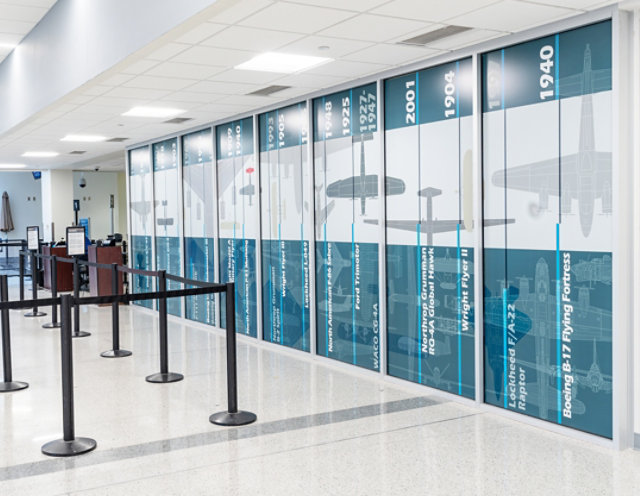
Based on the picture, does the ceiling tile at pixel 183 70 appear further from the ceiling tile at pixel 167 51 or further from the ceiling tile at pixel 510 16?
the ceiling tile at pixel 510 16

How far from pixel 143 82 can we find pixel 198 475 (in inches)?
145

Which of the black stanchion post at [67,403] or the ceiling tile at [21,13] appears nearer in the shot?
the black stanchion post at [67,403]

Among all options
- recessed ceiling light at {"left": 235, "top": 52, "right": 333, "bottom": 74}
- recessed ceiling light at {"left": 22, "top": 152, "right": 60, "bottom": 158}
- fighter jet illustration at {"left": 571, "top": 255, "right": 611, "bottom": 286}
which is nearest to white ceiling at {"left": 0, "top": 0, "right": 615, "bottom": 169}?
recessed ceiling light at {"left": 235, "top": 52, "right": 333, "bottom": 74}

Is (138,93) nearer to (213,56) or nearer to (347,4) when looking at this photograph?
(213,56)

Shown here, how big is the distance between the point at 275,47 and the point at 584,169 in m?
2.28

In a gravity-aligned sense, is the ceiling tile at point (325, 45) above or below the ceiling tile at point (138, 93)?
below

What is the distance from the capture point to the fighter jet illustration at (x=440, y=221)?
17.4 feet

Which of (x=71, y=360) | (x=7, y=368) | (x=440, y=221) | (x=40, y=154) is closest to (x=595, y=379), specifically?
(x=440, y=221)

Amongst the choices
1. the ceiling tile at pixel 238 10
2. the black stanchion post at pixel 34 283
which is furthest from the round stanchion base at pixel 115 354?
the ceiling tile at pixel 238 10

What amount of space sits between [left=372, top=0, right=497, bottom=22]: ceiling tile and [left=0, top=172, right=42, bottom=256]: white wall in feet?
73.5

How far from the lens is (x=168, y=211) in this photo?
10.5 metres

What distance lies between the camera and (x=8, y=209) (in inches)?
943

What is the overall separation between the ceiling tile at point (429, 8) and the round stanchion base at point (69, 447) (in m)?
3.21

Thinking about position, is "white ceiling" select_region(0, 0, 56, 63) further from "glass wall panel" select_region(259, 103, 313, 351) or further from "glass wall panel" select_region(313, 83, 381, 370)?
"glass wall panel" select_region(313, 83, 381, 370)
